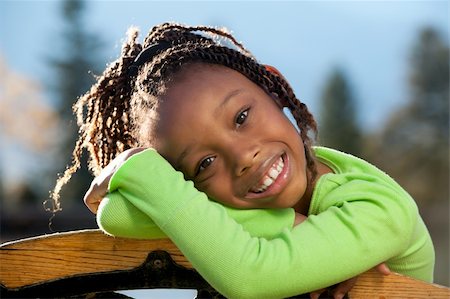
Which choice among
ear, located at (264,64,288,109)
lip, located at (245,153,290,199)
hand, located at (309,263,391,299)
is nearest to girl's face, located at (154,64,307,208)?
lip, located at (245,153,290,199)

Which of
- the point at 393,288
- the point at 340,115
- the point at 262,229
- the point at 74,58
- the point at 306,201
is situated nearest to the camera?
the point at 393,288

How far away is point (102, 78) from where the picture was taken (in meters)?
2.05

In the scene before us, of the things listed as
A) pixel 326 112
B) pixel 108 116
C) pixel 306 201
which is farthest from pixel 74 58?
pixel 306 201

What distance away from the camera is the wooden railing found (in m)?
1.64

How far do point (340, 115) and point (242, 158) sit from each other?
28.7m

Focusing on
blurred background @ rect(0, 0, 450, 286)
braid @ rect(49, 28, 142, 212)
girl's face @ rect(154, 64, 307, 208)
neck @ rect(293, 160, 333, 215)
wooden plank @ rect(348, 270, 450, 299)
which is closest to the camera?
wooden plank @ rect(348, 270, 450, 299)

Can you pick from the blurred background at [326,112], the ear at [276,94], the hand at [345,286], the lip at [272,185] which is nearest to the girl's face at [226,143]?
the lip at [272,185]

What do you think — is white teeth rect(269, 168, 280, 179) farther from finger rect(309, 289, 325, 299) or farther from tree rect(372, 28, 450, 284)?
tree rect(372, 28, 450, 284)

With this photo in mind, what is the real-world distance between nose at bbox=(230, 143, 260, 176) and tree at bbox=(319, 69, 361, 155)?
82.9ft

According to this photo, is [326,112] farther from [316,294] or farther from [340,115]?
[316,294]

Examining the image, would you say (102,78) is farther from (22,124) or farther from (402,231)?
(22,124)

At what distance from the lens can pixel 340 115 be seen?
1188 inches

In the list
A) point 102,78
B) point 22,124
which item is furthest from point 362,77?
point 102,78

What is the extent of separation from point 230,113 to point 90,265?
0.41 meters
